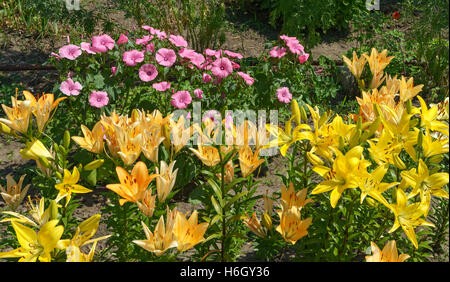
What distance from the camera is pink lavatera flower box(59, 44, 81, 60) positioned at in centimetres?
302

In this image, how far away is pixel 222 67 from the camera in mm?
3029

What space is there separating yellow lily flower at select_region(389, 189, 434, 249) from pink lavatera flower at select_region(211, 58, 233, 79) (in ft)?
5.10

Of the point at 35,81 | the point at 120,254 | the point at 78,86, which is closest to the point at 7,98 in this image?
the point at 35,81

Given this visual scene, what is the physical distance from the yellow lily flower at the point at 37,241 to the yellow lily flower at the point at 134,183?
0.22m

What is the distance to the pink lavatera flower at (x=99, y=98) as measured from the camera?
301 centimetres

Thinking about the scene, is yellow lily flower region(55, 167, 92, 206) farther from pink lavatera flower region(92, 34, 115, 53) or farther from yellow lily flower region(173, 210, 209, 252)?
pink lavatera flower region(92, 34, 115, 53)

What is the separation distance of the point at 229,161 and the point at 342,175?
0.49 metres

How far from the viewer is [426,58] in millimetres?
4355

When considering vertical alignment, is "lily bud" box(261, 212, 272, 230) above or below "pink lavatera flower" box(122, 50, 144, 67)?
below

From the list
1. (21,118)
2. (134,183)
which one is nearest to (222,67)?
(21,118)

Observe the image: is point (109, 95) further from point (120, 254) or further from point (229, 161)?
point (229, 161)

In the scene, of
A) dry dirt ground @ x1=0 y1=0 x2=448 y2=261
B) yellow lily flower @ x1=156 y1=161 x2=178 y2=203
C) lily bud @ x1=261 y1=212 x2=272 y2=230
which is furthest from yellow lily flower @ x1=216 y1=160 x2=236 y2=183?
dry dirt ground @ x1=0 y1=0 x2=448 y2=261

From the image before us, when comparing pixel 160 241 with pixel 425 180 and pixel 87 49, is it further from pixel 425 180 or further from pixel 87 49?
pixel 87 49

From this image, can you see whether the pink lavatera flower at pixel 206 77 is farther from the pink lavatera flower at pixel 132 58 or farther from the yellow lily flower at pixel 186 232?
the yellow lily flower at pixel 186 232
